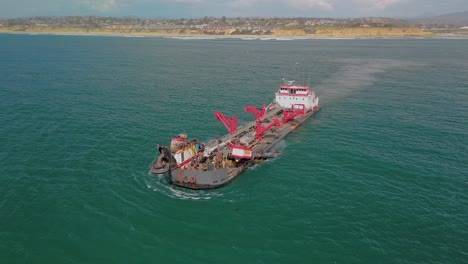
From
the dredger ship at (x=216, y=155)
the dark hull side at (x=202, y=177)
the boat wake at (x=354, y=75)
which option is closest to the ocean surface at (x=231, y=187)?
the dark hull side at (x=202, y=177)

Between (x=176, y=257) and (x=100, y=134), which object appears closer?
(x=176, y=257)

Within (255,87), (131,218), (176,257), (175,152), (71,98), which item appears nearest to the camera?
(176,257)

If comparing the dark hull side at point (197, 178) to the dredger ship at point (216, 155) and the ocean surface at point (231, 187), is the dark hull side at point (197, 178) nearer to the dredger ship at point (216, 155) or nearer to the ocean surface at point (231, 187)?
the dredger ship at point (216, 155)

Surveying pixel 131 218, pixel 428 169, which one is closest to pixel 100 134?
pixel 131 218

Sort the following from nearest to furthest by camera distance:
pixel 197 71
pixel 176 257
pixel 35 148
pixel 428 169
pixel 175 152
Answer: pixel 176 257 < pixel 175 152 < pixel 428 169 < pixel 35 148 < pixel 197 71

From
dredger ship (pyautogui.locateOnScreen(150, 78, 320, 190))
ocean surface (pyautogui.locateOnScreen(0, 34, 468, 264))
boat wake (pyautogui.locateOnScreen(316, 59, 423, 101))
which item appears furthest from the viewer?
boat wake (pyautogui.locateOnScreen(316, 59, 423, 101))

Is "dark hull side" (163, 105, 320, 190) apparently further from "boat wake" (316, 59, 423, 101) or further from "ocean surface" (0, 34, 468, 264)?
"boat wake" (316, 59, 423, 101)

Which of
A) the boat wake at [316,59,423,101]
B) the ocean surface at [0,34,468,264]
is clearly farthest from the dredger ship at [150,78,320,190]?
the boat wake at [316,59,423,101]

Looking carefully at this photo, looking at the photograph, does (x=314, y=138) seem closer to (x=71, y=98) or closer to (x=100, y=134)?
(x=100, y=134)
